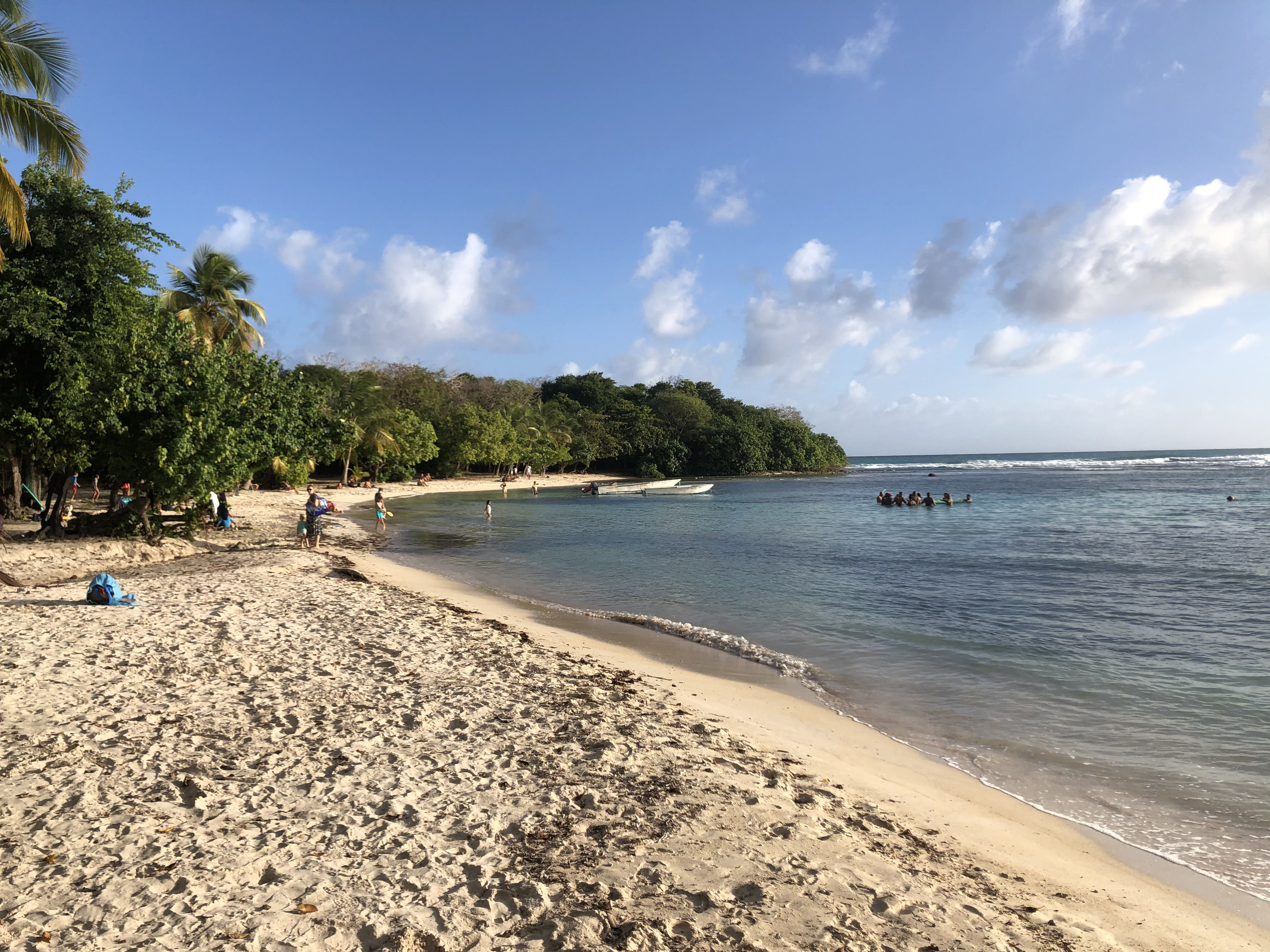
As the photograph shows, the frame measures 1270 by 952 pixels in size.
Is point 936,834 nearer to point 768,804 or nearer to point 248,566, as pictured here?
point 768,804

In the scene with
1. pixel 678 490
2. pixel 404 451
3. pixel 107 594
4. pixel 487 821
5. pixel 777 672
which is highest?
pixel 404 451

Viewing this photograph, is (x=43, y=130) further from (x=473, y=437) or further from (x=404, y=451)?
(x=473, y=437)

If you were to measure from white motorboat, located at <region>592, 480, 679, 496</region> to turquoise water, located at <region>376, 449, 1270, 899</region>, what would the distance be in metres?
18.5

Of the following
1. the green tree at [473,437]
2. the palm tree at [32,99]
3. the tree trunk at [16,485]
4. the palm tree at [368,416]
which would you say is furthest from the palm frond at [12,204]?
the green tree at [473,437]

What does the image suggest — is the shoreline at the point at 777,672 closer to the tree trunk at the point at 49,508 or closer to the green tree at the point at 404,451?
the tree trunk at the point at 49,508

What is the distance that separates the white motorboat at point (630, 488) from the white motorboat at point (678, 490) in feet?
0.48

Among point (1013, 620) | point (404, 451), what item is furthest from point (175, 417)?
point (404, 451)

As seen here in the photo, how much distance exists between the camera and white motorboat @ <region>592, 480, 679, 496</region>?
55125 millimetres

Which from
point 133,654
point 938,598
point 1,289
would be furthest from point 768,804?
point 1,289

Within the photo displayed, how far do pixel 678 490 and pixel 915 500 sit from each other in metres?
19.4

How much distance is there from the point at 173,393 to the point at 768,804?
46.9ft

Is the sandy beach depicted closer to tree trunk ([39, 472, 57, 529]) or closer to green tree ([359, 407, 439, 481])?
tree trunk ([39, 472, 57, 529])

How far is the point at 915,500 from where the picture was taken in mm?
42656

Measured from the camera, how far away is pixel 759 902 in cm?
365
